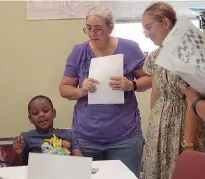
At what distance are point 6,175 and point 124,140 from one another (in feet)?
2.36

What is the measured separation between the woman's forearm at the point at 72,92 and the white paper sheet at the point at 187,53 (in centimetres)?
91

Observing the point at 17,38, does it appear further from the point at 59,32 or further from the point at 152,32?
the point at 152,32

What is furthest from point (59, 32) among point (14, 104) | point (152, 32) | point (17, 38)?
point (152, 32)

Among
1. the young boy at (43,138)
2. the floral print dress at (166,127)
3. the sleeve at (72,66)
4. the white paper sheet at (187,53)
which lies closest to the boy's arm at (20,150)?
the young boy at (43,138)

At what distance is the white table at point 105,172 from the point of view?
154 cm

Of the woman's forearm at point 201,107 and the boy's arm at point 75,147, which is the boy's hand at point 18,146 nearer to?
the boy's arm at point 75,147

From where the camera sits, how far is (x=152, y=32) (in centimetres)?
185

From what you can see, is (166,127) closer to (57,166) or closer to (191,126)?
(191,126)

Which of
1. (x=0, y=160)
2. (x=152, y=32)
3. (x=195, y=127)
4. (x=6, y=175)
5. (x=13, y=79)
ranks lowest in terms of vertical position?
(x=0, y=160)

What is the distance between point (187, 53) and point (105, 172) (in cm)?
73

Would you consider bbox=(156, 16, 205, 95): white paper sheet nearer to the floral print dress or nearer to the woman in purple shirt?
the floral print dress

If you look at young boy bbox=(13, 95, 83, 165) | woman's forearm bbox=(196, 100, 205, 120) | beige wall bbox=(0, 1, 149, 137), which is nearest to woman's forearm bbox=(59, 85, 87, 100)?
young boy bbox=(13, 95, 83, 165)

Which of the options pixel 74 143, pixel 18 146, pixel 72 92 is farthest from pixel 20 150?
pixel 72 92

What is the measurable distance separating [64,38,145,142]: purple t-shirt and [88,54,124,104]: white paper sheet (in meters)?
0.05
